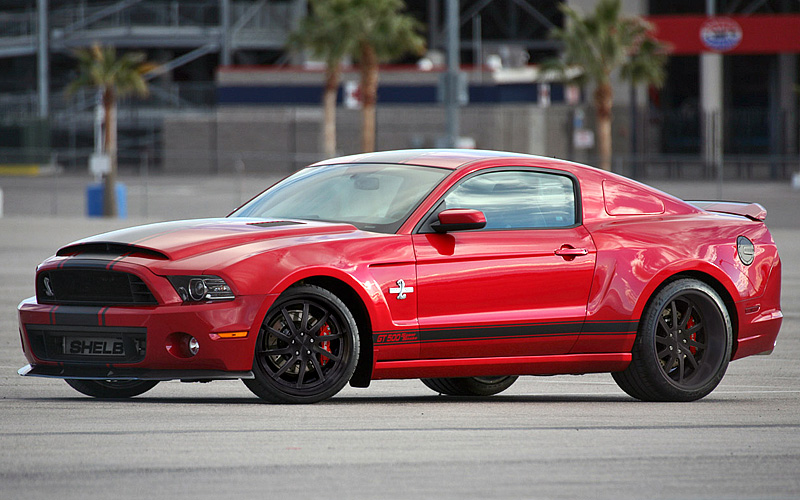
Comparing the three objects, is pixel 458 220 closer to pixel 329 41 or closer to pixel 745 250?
pixel 745 250

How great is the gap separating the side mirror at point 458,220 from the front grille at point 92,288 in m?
1.62

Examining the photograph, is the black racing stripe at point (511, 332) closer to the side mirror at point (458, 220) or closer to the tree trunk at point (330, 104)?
the side mirror at point (458, 220)

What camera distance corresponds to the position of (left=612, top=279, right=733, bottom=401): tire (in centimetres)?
877

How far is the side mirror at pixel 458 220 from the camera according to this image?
26.5 feet

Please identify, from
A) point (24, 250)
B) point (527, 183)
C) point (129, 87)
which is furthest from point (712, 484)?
point (129, 87)

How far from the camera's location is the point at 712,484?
5.92m

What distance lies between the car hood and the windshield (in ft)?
0.72

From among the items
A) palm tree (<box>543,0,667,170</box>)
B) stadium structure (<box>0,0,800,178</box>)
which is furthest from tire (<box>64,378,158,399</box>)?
stadium structure (<box>0,0,800,178</box>)

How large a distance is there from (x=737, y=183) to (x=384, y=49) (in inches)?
544

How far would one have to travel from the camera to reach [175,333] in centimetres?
755

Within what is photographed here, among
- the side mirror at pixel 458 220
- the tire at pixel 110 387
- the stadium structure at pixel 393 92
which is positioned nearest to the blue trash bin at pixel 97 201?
the stadium structure at pixel 393 92

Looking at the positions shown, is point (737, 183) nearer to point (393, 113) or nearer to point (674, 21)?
point (674, 21)

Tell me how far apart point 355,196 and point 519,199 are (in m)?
0.96

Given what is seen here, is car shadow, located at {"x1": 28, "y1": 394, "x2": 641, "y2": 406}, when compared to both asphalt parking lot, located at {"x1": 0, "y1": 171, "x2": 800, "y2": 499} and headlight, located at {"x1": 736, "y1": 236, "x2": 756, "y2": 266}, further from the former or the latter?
headlight, located at {"x1": 736, "y1": 236, "x2": 756, "y2": 266}
